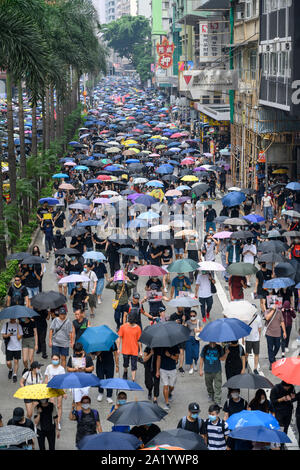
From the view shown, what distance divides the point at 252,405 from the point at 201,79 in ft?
129

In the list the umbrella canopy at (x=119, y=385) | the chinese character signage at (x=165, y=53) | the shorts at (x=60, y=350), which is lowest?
the shorts at (x=60, y=350)

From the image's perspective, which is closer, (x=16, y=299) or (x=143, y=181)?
(x=16, y=299)

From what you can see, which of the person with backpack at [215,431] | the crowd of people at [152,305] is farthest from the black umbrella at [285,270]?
the person with backpack at [215,431]

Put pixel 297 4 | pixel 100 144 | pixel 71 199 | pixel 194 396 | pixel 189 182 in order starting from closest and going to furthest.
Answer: pixel 194 396 < pixel 297 4 < pixel 71 199 < pixel 189 182 < pixel 100 144

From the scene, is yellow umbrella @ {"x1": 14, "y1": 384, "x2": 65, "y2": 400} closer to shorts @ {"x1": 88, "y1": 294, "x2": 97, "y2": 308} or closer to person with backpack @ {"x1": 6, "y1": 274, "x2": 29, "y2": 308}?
person with backpack @ {"x1": 6, "y1": 274, "x2": 29, "y2": 308}

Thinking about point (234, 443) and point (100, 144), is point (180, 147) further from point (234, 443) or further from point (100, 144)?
point (234, 443)

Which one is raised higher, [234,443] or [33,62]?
[33,62]

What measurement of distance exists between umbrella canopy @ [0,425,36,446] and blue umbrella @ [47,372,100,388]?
1225 mm

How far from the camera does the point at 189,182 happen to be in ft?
106

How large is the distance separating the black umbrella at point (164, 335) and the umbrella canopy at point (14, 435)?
3.19 metres

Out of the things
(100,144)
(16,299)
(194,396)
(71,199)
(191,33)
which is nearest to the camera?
(194,396)

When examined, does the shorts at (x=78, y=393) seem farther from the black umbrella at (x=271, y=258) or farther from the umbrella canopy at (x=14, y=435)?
the black umbrella at (x=271, y=258)

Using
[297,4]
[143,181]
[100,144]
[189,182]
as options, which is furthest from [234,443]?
[100,144]

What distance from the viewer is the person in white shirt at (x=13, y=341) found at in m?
13.5
